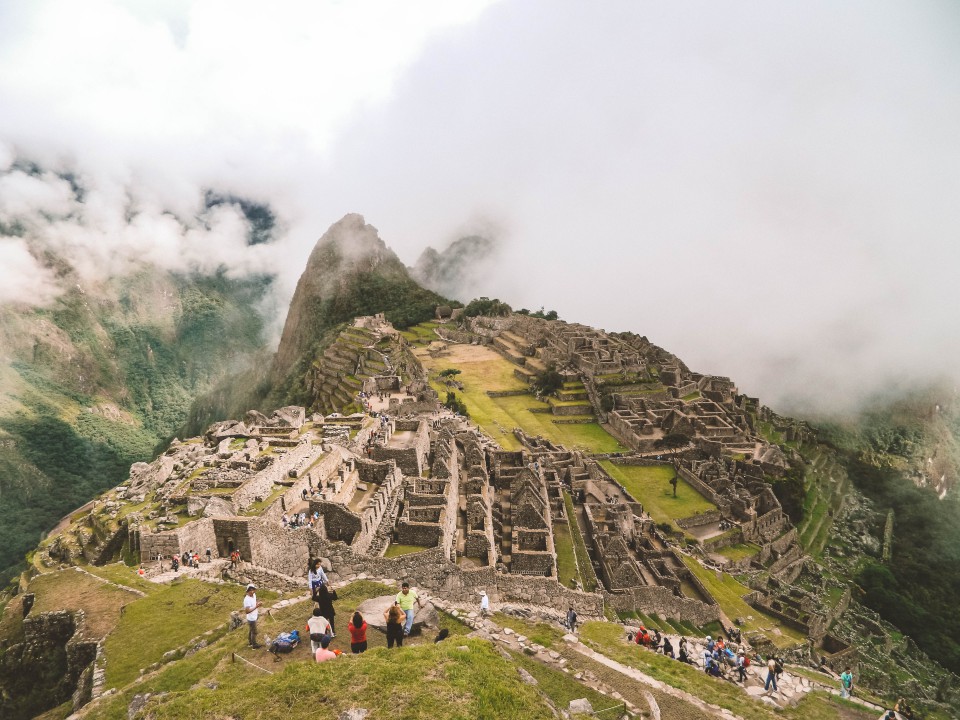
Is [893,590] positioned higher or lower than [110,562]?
lower

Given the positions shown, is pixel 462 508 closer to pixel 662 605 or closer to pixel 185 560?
pixel 662 605

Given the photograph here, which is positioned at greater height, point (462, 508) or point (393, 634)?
point (462, 508)

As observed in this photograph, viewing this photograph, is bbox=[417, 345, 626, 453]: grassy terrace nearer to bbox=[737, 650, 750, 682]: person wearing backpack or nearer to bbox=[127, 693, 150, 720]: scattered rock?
bbox=[737, 650, 750, 682]: person wearing backpack

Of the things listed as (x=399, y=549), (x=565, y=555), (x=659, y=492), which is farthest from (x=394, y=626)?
(x=659, y=492)

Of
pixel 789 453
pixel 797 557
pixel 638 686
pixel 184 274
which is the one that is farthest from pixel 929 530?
pixel 184 274

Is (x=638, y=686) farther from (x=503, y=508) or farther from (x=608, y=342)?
(x=608, y=342)

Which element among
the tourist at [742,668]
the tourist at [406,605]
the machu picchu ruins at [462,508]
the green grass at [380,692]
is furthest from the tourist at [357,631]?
the tourist at [742,668]

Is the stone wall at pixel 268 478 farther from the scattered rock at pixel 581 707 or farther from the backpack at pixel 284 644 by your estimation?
the scattered rock at pixel 581 707
